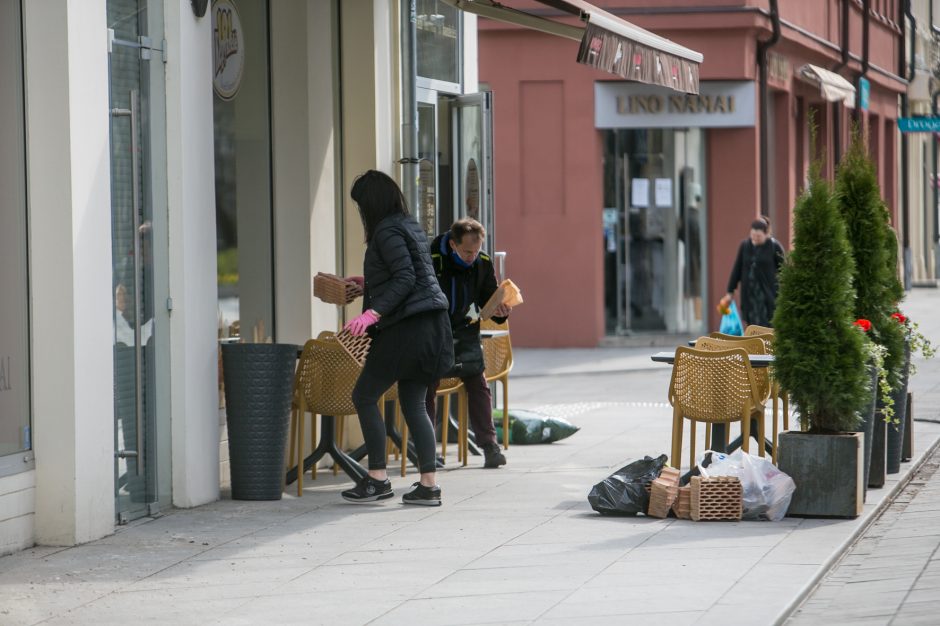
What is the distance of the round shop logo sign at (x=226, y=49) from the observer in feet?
32.2

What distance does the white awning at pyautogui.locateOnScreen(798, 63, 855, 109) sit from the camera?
1065 inches

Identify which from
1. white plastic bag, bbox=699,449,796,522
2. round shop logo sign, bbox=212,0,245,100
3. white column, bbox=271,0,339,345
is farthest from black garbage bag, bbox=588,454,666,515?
round shop logo sign, bbox=212,0,245,100

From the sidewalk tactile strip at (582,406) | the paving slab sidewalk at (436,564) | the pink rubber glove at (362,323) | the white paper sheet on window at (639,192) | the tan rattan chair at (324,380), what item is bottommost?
the sidewalk tactile strip at (582,406)

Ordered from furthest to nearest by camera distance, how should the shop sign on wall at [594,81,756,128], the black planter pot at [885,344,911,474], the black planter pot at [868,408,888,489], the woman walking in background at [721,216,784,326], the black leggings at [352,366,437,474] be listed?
the shop sign on wall at [594,81,756,128], the woman walking in background at [721,216,784,326], the black planter pot at [885,344,911,474], the black planter pot at [868,408,888,489], the black leggings at [352,366,437,474]

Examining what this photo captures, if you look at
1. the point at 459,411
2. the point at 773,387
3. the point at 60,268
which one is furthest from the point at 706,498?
the point at 60,268

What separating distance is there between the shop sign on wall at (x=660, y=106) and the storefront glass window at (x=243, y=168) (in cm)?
1268

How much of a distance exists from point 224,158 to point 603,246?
1368 cm

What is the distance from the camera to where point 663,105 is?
22969mm

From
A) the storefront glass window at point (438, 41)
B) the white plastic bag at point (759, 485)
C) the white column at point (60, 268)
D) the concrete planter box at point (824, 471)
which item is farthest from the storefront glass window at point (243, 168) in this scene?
the concrete planter box at point (824, 471)

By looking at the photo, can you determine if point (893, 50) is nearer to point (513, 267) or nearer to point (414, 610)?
point (513, 267)

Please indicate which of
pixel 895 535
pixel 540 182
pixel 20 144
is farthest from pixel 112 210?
pixel 540 182

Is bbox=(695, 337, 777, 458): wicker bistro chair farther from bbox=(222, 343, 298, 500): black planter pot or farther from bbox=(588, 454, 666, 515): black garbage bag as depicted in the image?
bbox=(222, 343, 298, 500): black planter pot

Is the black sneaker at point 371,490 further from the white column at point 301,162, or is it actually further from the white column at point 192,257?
the white column at point 301,162

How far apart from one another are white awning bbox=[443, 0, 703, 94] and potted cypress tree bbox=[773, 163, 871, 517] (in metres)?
→ 2.48
